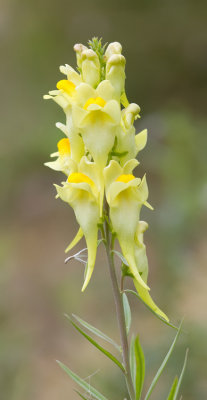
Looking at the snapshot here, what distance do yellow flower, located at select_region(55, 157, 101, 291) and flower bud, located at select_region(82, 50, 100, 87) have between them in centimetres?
15

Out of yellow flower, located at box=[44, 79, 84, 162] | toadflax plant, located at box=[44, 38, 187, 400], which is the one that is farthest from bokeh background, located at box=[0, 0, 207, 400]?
yellow flower, located at box=[44, 79, 84, 162]

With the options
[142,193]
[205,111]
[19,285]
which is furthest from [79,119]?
[205,111]

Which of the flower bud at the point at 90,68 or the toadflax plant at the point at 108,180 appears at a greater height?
the flower bud at the point at 90,68

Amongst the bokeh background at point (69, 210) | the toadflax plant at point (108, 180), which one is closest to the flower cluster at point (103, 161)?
the toadflax plant at point (108, 180)

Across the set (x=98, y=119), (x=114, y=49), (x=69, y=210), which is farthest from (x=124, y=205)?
(x=69, y=210)

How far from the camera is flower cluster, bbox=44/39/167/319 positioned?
1020mm

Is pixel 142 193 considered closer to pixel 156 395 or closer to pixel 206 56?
pixel 156 395

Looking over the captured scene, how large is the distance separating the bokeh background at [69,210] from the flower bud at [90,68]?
1.10m

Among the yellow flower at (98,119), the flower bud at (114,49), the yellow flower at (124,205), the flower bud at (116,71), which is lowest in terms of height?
the yellow flower at (124,205)

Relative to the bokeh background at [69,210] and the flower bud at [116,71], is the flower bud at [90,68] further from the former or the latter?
the bokeh background at [69,210]

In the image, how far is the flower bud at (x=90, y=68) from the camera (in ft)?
3.43

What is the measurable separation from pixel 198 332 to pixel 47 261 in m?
2.39

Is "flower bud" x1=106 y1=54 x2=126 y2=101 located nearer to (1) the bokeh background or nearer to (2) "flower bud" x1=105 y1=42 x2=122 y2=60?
(2) "flower bud" x1=105 y1=42 x2=122 y2=60

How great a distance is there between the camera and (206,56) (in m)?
5.42
